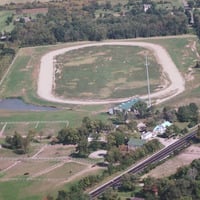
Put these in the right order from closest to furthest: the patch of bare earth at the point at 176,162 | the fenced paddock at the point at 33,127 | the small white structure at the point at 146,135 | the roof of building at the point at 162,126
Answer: the patch of bare earth at the point at 176,162 < the small white structure at the point at 146,135 < the roof of building at the point at 162,126 < the fenced paddock at the point at 33,127

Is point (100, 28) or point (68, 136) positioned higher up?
point (100, 28)

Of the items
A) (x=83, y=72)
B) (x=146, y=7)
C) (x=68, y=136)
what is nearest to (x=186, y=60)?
(x=83, y=72)

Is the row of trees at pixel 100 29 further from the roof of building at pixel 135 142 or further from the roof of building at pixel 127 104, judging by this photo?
the roof of building at pixel 135 142

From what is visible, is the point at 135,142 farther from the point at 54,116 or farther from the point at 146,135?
the point at 54,116

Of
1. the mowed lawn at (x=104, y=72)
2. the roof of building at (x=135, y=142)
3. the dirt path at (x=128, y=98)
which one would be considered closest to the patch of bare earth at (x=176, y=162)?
the roof of building at (x=135, y=142)

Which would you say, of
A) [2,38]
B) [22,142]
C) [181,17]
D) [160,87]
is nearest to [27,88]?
[160,87]

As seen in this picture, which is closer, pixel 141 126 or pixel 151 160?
pixel 151 160
